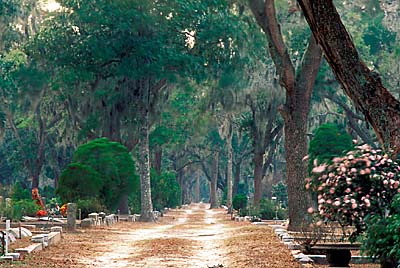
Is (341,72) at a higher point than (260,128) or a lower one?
lower

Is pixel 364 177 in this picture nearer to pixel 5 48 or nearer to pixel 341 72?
pixel 341 72

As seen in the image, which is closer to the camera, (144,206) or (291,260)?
(291,260)

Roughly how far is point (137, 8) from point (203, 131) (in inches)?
735

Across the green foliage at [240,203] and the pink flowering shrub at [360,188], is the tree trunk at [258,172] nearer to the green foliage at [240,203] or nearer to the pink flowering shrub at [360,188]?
the green foliage at [240,203]

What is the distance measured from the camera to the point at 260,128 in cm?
4359

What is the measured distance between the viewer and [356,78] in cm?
1078

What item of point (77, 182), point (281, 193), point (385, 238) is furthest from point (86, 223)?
point (281, 193)

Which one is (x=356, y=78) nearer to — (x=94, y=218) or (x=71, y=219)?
(x=71, y=219)

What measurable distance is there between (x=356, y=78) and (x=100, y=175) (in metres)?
22.0

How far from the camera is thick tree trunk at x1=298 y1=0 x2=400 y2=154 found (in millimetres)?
10695

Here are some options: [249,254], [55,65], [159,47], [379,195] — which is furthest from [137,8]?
[379,195]

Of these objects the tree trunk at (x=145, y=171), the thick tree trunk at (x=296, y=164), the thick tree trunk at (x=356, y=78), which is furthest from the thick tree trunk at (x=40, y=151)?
the thick tree trunk at (x=356, y=78)

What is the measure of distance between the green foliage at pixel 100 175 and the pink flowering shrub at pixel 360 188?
677 inches

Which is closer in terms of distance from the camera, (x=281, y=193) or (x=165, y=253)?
(x=165, y=253)
